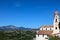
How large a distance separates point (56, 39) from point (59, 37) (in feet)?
8.94

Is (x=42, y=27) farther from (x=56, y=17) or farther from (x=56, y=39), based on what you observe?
(x=56, y=39)

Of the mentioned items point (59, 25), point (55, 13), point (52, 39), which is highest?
point (55, 13)

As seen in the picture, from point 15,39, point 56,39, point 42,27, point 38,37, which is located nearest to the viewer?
point 56,39

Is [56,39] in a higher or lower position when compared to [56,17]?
lower

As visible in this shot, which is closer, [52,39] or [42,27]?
[52,39]

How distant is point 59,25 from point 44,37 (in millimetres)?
6051

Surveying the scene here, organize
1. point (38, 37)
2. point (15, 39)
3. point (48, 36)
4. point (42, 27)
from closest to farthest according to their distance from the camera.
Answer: point (48, 36)
point (38, 37)
point (42, 27)
point (15, 39)

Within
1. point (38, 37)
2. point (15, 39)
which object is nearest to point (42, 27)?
point (38, 37)

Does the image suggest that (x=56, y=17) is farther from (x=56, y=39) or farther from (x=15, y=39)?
(x=15, y=39)

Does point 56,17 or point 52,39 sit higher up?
point 56,17

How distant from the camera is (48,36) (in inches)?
2079

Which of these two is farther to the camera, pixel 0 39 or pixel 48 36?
pixel 0 39

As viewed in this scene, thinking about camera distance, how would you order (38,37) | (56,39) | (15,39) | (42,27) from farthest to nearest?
1. (15,39)
2. (42,27)
3. (38,37)
4. (56,39)

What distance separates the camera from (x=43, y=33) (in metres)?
55.0
